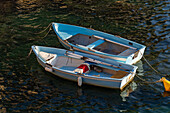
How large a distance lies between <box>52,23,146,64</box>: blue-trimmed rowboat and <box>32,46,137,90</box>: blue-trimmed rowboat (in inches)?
32.8

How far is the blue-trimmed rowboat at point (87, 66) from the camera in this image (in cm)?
1906

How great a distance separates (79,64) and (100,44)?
3.35 m

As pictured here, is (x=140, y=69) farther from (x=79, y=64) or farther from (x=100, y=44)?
(x=79, y=64)

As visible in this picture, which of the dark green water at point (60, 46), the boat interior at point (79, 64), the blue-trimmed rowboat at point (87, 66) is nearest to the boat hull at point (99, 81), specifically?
the blue-trimmed rowboat at point (87, 66)

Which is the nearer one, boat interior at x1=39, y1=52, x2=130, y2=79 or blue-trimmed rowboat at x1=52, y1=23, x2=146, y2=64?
boat interior at x1=39, y1=52, x2=130, y2=79

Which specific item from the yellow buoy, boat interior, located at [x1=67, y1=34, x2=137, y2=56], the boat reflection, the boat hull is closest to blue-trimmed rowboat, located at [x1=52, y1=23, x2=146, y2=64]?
boat interior, located at [x1=67, y1=34, x2=137, y2=56]

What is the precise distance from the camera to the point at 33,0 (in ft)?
128

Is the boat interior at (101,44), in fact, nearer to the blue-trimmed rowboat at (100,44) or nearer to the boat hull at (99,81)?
the blue-trimmed rowboat at (100,44)

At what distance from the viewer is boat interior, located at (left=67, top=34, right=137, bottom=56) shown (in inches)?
881

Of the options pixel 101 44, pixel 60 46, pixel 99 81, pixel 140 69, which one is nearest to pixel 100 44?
pixel 101 44

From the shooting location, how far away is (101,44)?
24109 mm

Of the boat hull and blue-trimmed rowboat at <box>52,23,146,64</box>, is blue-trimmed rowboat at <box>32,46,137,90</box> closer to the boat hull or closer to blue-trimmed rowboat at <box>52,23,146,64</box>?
the boat hull

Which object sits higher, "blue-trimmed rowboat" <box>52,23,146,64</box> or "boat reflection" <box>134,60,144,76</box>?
"blue-trimmed rowboat" <box>52,23,146,64</box>

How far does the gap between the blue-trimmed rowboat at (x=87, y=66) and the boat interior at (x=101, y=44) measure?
171 cm
